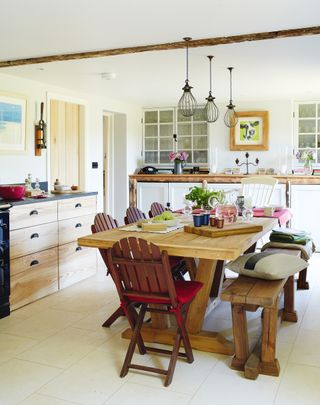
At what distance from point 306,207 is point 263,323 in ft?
12.9

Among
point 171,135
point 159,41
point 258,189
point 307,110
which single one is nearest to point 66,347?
point 159,41

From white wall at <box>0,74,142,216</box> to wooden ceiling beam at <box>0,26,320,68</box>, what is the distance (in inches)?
34.2

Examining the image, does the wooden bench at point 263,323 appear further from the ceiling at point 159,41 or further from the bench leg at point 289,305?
the ceiling at point 159,41

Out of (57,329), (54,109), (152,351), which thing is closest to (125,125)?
(54,109)

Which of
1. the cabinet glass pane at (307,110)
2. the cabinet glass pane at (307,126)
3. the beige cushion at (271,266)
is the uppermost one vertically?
the cabinet glass pane at (307,110)

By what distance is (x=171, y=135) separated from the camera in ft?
26.1

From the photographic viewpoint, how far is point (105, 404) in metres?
2.46

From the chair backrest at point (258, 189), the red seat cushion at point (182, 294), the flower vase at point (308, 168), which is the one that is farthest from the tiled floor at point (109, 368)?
the flower vase at point (308, 168)

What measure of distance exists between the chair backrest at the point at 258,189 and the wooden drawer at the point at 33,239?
2.52 meters

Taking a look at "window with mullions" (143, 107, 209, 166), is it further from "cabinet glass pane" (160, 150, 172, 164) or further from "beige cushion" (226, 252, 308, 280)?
"beige cushion" (226, 252, 308, 280)

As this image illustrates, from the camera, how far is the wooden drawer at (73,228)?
4672 mm

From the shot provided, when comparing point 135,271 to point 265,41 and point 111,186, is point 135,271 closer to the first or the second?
point 265,41

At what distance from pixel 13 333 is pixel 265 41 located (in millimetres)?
2984

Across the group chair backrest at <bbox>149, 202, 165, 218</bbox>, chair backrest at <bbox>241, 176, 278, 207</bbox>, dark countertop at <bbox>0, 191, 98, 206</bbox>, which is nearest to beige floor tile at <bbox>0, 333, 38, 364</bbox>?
dark countertop at <bbox>0, 191, 98, 206</bbox>
